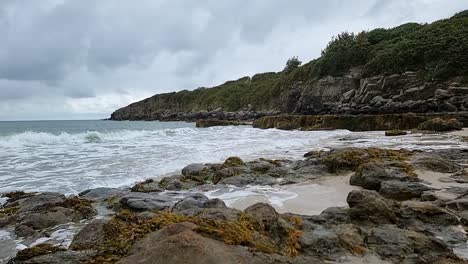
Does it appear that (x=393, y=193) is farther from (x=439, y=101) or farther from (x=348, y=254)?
(x=439, y=101)

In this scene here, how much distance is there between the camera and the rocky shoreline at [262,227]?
3029 millimetres

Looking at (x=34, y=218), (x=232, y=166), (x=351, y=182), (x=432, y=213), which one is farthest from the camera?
(x=232, y=166)

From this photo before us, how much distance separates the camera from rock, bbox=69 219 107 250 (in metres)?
3.40

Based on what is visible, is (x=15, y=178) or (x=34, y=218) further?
(x=15, y=178)

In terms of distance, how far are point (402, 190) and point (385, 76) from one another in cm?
2787

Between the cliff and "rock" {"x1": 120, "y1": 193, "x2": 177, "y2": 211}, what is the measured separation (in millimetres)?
21663

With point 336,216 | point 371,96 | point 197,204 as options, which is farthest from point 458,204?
point 371,96

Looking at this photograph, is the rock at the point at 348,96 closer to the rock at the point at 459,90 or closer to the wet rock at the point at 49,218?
the rock at the point at 459,90

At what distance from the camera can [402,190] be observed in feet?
18.2

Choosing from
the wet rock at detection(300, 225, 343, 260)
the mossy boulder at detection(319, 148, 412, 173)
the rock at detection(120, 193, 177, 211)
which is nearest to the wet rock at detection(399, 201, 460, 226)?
the wet rock at detection(300, 225, 343, 260)

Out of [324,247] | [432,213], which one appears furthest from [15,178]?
[432,213]

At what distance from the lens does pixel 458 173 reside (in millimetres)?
6926

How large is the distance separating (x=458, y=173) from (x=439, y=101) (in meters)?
19.2

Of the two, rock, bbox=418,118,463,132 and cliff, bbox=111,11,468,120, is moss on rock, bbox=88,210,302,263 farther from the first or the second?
cliff, bbox=111,11,468,120
